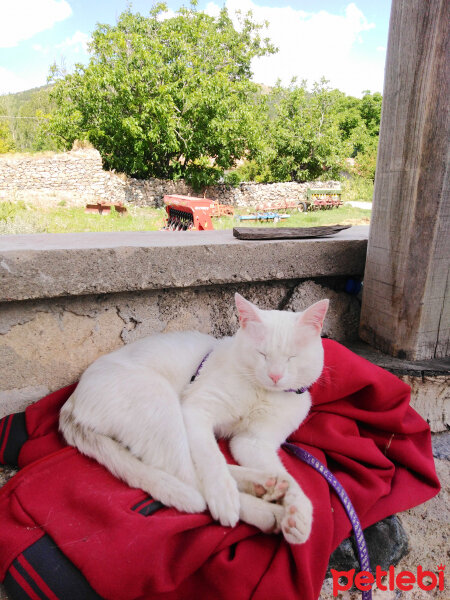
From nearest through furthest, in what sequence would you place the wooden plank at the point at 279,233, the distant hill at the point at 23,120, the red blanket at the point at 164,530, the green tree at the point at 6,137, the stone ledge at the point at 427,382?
1. the red blanket at the point at 164,530
2. the stone ledge at the point at 427,382
3. the wooden plank at the point at 279,233
4. the green tree at the point at 6,137
5. the distant hill at the point at 23,120

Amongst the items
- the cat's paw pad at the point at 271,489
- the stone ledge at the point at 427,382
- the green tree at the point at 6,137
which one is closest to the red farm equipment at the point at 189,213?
the stone ledge at the point at 427,382

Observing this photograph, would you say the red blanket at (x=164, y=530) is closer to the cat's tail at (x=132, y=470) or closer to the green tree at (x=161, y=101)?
the cat's tail at (x=132, y=470)

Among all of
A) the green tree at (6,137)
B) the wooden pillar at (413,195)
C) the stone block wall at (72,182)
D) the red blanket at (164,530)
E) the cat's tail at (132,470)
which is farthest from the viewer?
the green tree at (6,137)

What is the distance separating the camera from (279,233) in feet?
5.41

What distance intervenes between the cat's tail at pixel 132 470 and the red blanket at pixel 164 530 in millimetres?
23

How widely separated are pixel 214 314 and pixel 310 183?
2231 cm

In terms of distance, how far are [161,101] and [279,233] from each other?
17.5 m

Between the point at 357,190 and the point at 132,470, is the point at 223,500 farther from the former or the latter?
the point at 357,190

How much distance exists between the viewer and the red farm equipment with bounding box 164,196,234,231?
341 inches

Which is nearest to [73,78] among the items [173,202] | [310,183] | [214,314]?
[173,202]

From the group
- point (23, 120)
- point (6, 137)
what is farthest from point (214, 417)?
point (23, 120)

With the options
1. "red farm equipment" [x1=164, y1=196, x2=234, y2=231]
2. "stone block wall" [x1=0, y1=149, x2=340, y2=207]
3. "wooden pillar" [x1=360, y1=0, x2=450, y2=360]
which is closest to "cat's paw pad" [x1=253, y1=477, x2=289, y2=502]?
"wooden pillar" [x1=360, y1=0, x2=450, y2=360]

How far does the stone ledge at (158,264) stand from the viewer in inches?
48.4

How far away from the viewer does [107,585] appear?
78cm
